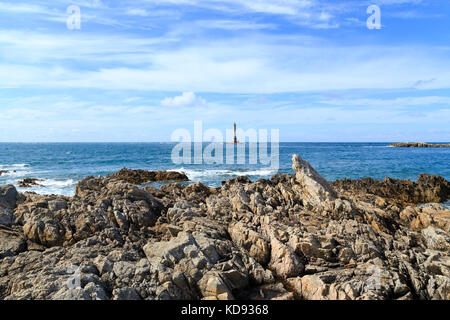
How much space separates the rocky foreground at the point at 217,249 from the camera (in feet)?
24.8

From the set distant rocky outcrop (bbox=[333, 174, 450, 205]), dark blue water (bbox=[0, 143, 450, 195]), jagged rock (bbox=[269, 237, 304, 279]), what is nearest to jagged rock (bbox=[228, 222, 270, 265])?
jagged rock (bbox=[269, 237, 304, 279])

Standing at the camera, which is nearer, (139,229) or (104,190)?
(139,229)

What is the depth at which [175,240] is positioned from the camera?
9.20m

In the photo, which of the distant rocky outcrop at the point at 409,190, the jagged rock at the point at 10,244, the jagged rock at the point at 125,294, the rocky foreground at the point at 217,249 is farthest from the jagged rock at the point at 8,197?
the distant rocky outcrop at the point at 409,190

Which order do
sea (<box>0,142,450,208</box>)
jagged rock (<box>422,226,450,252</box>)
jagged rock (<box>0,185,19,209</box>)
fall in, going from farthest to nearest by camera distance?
sea (<box>0,142,450,208</box>) → jagged rock (<box>0,185,19,209</box>) → jagged rock (<box>422,226,450,252</box>)

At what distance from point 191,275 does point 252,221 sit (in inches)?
167

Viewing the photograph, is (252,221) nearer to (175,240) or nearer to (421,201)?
(175,240)

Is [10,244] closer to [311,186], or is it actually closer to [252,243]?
[252,243]

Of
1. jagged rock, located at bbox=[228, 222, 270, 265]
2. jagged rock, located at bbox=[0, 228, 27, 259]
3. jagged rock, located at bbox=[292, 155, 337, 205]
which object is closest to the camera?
jagged rock, located at bbox=[0, 228, 27, 259]

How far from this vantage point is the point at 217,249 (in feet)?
29.3

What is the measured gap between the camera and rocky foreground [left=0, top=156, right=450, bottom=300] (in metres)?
A: 7.57

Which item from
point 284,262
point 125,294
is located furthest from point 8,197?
point 284,262

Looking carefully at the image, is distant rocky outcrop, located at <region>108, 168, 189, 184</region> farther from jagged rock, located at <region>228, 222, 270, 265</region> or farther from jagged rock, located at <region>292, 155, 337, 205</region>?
jagged rock, located at <region>228, 222, 270, 265</region>
